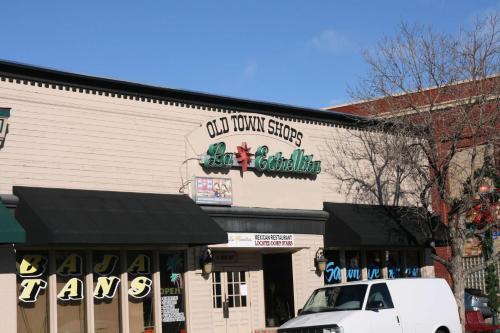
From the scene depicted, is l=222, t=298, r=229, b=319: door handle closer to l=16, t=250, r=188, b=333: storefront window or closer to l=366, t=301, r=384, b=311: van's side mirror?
l=16, t=250, r=188, b=333: storefront window

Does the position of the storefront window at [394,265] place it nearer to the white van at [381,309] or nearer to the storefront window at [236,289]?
the storefront window at [236,289]

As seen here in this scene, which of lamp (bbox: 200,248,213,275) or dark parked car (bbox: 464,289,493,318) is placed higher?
lamp (bbox: 200,248,213,275)

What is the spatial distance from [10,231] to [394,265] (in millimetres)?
14409

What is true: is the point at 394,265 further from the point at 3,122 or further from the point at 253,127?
the point at 3,122

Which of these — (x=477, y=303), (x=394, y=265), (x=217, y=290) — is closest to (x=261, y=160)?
(x=217, y=290)

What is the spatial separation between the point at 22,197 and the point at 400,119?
12.4 metres

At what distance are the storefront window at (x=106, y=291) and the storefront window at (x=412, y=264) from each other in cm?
1155

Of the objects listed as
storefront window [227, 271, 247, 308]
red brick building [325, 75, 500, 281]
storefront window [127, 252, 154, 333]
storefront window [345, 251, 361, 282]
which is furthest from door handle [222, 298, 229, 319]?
red brick building [325, 75, 500, 281]

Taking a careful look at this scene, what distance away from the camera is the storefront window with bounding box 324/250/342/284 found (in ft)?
77.8

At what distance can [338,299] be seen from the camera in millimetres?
16391

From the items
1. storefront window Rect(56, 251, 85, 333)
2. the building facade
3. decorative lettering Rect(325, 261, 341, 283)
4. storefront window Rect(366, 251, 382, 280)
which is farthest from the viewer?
storefront window Rect(366, 251, 382, 280)

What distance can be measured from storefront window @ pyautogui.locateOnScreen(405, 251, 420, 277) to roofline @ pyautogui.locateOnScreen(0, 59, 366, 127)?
495 centimetres

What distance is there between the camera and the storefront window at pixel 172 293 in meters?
19.3

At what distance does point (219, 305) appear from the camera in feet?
69.8
